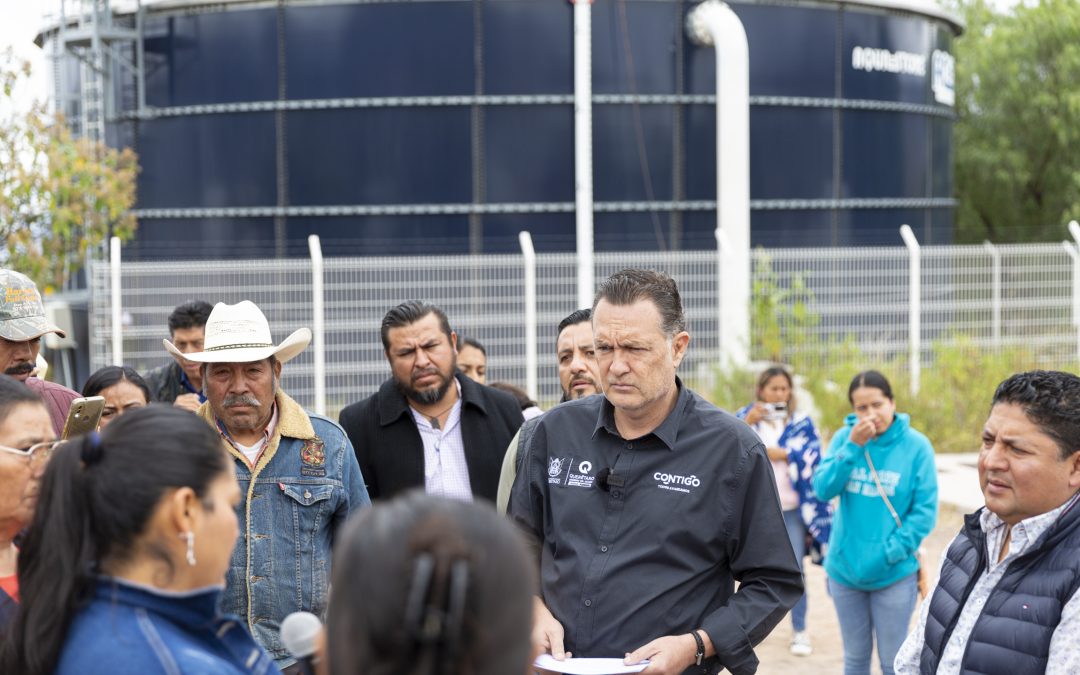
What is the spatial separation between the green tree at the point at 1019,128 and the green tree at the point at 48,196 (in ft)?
73.5

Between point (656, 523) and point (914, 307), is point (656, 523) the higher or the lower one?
the lower one

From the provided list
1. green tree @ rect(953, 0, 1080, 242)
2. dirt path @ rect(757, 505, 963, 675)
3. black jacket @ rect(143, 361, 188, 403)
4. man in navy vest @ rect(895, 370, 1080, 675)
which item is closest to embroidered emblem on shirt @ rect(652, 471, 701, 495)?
man in navy vest @ rect(895, 370, 1080, 675)

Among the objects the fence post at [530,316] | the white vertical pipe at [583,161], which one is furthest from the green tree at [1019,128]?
the fence post at [530,316]

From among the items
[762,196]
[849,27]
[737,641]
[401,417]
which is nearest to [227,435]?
[401,417]

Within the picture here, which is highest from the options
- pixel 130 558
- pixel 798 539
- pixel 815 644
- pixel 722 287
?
pixel 722 287

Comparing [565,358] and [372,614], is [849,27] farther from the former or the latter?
[372,614]

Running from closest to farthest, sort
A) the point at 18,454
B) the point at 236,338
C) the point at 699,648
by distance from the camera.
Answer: the point at 18,454, the point at 699,648, the point at 236,338

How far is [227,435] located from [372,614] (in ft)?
8.45

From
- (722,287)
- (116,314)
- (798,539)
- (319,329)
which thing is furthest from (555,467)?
(722,287)

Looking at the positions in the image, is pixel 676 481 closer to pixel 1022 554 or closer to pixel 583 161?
pixel 1022 554

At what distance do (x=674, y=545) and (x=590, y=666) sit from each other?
16.5 inches

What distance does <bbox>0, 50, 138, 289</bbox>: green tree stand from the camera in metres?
11.9

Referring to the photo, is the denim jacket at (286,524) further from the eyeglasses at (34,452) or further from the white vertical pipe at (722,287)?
the white vertical pipe at (722,287)

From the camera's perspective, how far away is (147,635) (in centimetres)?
206
